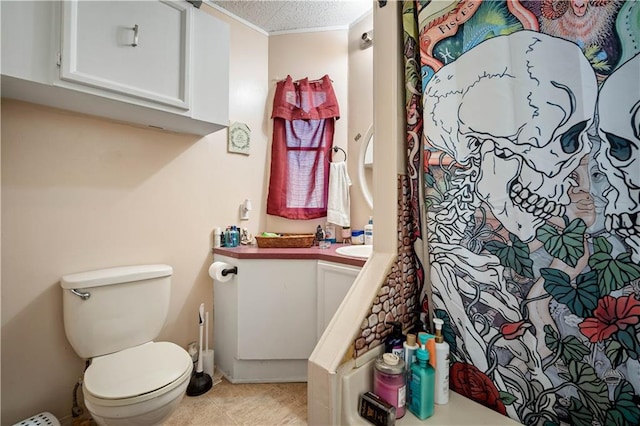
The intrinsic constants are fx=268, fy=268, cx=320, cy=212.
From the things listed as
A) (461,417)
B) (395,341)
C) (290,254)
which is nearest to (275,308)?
(290,254)

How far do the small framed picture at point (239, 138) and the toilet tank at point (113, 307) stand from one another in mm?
936

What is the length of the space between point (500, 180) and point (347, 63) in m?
1.72

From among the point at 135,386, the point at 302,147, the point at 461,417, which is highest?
the point at 302,147

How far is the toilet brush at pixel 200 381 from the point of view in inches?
61.6

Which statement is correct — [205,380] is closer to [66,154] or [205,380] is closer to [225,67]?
[66,154]

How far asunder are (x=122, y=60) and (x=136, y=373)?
139cm

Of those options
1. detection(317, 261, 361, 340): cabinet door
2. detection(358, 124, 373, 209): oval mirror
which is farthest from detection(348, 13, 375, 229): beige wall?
detection(317, 261, 361, 340): cabinet door

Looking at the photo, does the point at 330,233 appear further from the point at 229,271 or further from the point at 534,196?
the point at 534,196

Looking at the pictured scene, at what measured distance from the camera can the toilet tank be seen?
1.25 m

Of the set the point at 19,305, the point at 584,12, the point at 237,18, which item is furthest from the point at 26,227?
the point at 584,12

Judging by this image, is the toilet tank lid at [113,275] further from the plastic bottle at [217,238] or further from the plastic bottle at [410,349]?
the plastic bottle at [410,349]

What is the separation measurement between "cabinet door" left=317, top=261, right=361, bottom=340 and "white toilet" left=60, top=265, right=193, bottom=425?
0.69 metres

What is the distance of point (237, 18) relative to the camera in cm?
195

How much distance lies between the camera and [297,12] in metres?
1.88
